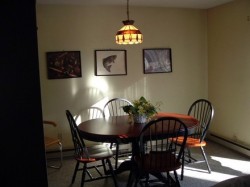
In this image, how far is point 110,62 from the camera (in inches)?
178

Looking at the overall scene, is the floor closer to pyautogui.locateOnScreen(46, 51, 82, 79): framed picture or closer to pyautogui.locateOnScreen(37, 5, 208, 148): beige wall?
pyautogui.locateOnScreen(37, 5, 208, 148): beige wall

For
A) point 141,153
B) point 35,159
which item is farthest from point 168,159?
point 35,159

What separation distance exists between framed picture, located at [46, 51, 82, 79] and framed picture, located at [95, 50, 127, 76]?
1.02ft

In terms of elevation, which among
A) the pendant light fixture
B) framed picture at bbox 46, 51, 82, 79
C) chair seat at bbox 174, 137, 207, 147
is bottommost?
chair seat at bbox 174, 137, 207, 147

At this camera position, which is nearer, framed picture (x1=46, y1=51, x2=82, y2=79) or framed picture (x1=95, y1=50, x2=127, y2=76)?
framed picture (x1=46, y1=51, x2=82, y2=79)

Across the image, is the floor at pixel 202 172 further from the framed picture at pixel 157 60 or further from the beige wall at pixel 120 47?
the framed picture at pixel 157 60

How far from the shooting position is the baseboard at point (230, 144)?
414 cm

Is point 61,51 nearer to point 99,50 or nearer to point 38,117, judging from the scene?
point 99,50

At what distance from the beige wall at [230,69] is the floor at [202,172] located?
0.41 meters

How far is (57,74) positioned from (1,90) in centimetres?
312

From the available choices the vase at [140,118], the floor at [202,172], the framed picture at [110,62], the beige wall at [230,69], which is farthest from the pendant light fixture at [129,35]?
the beige wall at [230,69]

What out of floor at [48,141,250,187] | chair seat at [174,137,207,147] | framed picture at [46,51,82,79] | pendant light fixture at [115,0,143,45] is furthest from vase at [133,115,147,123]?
framed picture at [46,51,82,79]

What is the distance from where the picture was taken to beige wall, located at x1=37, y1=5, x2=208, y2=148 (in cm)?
428

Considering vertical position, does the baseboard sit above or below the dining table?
below
